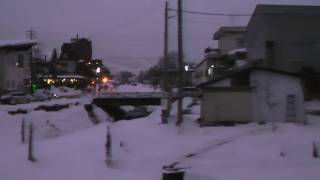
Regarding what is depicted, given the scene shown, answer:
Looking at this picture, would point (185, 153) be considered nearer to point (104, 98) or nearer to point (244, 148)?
point (244, 148)

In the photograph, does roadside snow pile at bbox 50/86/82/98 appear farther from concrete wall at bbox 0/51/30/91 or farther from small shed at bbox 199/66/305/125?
small shed at bbox 199/66/305/125

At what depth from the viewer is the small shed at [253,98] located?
3847cm

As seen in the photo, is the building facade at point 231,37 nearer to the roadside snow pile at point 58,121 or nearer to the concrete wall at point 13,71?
the concrete wall at point 13,71

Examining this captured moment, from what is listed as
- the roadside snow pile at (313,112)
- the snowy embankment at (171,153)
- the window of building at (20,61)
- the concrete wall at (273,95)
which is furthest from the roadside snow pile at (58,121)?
the roadside snow pile at (313,112)

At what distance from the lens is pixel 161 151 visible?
27.1 meters

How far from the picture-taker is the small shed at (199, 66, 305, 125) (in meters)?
38.5

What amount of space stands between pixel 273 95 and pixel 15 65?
31.1 m

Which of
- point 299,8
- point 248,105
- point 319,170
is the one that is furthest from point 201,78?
point 319,170

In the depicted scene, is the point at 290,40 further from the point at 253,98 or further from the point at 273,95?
the point at 253,98

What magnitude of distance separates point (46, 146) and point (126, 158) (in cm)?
549

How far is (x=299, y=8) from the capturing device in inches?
2365

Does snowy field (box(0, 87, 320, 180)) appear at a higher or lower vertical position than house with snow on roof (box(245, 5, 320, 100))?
lower

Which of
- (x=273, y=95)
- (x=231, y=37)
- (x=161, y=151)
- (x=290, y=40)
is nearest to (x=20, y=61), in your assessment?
(x=290, y=40)

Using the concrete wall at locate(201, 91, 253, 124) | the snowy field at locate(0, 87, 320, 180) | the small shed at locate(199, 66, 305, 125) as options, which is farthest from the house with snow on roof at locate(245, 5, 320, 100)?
the concrete wall at locate(201, 91, 253, 124)
